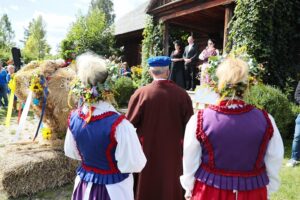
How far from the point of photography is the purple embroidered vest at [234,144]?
221 centimetres

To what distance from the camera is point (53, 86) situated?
15.7 feet

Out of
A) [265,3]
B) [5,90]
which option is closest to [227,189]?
[265,3]

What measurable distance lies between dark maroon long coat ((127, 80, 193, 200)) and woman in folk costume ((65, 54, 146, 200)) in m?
1.28

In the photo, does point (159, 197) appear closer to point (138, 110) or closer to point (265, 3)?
point (138, 110)

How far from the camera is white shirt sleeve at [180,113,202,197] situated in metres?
2.31

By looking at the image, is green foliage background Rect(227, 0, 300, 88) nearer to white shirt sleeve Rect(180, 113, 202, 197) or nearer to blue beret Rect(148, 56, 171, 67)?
blue beret Rect(148, 56, 171, 67)

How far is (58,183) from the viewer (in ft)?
15.8

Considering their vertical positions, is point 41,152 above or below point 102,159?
below

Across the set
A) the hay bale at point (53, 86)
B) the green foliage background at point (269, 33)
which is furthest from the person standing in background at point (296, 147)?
the hay bale at point (53, 86)

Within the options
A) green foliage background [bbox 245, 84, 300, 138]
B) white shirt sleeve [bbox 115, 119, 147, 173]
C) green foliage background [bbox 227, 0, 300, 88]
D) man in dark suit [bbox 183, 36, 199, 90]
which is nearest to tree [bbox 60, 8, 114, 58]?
man in dark suit [bbox 183, 36, 199, 90]

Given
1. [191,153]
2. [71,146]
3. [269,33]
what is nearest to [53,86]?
[71,146]

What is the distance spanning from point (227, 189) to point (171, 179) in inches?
60.5

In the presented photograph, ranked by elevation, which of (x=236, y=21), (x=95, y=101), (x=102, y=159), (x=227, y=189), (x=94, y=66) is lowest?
(x=227, y=189)

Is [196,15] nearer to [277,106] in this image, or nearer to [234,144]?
[277,106]
